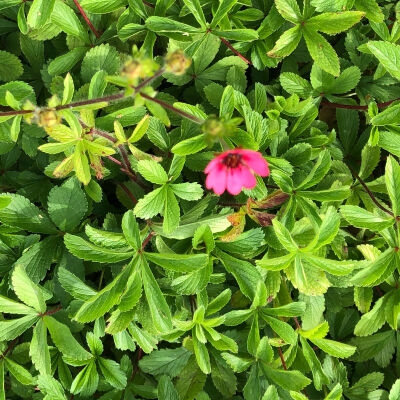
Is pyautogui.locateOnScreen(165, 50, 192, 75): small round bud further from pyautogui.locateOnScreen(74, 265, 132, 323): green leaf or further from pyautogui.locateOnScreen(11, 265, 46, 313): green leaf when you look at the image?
pyautogui.locateOnScreen(11, 265, 46, 313): green leaf

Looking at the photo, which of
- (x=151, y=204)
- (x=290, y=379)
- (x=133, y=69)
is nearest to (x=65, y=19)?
(x=151, y=204)

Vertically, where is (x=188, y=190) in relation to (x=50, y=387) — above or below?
above

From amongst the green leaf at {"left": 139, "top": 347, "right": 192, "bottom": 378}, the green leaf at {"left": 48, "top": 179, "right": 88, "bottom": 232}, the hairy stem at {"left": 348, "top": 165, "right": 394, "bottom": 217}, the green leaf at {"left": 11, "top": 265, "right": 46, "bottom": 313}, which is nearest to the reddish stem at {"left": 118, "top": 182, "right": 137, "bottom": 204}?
the green leaf at {"left": 48, "top": 179, "right": 88, "bottom": 232}

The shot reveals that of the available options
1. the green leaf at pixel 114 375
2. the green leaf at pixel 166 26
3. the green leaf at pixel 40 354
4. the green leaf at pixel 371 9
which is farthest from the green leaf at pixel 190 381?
the green leaf at pixel 371 9

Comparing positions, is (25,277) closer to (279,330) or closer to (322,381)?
(279,330)

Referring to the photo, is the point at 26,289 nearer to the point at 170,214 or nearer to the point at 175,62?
the point at 170,214

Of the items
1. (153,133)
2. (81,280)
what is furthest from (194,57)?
(81,280)

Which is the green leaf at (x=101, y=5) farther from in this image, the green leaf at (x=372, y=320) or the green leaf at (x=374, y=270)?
the green leaf at (x=372, y=320)
